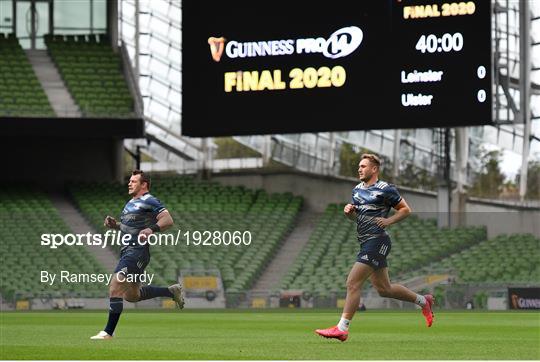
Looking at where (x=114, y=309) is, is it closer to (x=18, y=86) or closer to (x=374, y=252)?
(x=374, y=252)

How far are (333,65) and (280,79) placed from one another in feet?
5.28

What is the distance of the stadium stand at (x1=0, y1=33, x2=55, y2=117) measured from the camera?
4104cm

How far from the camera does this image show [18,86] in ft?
140

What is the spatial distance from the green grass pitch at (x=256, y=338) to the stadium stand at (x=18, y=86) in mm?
16171

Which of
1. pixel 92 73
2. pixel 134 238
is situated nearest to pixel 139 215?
pixel 134 238

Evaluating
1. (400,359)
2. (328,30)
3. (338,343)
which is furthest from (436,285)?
(400,359)

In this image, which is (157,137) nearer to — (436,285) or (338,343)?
(436,285)

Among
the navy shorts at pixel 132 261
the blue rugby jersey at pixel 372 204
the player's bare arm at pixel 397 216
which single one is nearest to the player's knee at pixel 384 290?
the blue rugby jersey at pixel 372 204

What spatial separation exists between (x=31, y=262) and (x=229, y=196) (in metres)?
23.2

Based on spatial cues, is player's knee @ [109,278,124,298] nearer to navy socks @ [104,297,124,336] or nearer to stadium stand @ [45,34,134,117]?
navy socks @ [104,297,124,336]

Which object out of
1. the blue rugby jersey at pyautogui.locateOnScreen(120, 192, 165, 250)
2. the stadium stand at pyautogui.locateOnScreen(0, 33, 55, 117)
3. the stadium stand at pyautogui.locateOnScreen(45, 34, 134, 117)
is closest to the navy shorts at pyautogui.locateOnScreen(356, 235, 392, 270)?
the blue rugby jersey at pyautogui.locateOnScreen(120, 192, 165, 250)

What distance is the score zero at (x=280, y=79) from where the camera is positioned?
1362 inches

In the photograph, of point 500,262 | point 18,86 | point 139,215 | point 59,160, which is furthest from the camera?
point 59,160

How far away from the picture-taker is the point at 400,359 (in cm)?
1195
